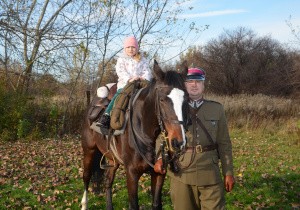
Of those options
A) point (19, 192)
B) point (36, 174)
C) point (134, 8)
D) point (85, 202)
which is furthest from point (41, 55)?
point (85, 202)

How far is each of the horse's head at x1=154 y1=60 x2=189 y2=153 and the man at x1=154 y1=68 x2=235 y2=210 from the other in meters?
0.30

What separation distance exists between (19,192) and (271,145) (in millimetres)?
10076

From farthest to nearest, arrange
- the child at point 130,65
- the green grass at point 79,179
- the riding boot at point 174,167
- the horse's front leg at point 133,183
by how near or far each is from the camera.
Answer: the green grass at point 79,179, the child at point 130,65, the horse's front leg at point 133,183, the riding boot at point 174,167

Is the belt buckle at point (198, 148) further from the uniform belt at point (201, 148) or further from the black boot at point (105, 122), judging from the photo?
the black boot at point (105, 122)

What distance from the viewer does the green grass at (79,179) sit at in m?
4.87

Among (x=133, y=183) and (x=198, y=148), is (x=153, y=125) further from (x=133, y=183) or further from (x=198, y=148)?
(x=133, y=183)

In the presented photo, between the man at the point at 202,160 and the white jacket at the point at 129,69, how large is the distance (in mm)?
1315

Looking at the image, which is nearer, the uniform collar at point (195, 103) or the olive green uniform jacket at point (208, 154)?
the olive green uniform jacket at point (208, 154)

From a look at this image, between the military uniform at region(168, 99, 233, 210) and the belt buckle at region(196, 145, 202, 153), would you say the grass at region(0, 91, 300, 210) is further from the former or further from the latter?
the belt buckle at region(196, 145, 202, 153)

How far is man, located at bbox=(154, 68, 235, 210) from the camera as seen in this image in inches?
101

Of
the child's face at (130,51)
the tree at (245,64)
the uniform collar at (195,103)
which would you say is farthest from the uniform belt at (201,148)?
the tree at (245,64)

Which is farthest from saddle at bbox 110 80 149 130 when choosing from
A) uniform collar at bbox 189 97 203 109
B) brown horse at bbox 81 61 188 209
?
uniform collar at bbox 189 97 203 109

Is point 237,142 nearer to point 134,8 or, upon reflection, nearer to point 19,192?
point 134,8

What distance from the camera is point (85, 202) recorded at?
4527 mm
